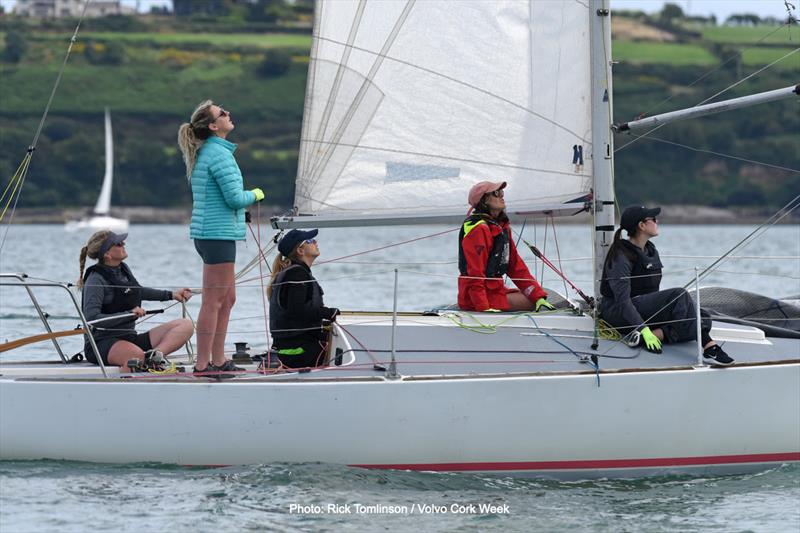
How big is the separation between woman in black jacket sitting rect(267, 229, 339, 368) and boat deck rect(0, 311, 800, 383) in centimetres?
18

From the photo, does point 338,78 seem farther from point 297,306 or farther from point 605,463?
point 605,463

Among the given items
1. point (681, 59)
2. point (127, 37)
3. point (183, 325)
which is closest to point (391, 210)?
point (183, 325)

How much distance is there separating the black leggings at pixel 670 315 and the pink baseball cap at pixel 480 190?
3.29 ft

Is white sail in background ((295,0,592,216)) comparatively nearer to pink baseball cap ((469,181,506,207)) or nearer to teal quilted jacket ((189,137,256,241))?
pink baseball cap ((469,181,506,207))

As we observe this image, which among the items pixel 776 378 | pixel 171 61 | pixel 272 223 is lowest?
pixel 776 378

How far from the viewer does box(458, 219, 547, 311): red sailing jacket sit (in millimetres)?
7766

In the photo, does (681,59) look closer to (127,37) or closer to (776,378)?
(127,37)

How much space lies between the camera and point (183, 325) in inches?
314

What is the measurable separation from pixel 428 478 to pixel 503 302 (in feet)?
4.56

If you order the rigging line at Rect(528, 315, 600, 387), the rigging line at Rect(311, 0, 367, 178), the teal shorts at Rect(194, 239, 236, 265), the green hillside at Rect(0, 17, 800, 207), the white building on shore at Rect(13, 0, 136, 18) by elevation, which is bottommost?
the rigging line at Rect(528, 315, 600, 387)

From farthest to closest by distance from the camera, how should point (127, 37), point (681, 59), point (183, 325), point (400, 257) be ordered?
1. point (127, 37)
2. point (681, 59)
3. point (400, 257)
4. point (183, 325)

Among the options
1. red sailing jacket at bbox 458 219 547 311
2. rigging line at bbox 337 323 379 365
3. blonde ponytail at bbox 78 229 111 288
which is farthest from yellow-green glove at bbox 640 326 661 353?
blonde ponytail at bbox 78 229 111 288

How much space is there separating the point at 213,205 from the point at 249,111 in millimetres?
79492

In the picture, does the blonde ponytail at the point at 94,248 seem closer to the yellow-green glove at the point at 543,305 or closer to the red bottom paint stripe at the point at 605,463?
the red bottom paint stripe at the point at 605,463
